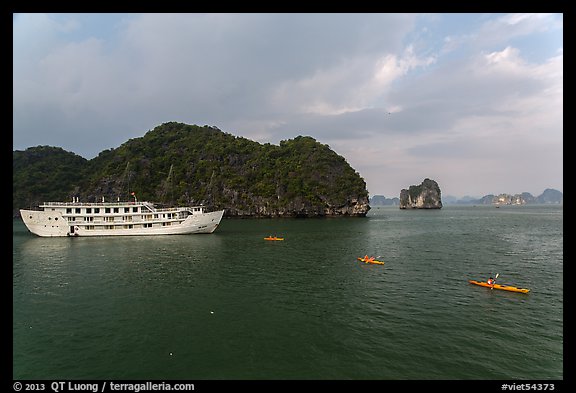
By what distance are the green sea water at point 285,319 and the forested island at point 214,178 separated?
3940 inches

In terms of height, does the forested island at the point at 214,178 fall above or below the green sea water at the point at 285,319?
above

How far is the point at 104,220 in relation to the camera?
6431 cm

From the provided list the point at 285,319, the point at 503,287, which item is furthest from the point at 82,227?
the point at 503,287

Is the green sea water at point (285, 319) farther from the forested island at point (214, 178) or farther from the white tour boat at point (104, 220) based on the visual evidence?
the forested island at point (214, 178)

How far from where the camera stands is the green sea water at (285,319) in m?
14.5

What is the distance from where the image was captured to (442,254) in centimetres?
4372

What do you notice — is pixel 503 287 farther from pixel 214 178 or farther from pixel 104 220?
pixel 214 178

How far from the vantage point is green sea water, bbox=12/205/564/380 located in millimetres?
14484

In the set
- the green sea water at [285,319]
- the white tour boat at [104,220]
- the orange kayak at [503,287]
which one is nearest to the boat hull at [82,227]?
the white tour boat at [104,220]

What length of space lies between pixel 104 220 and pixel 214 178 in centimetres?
8799
